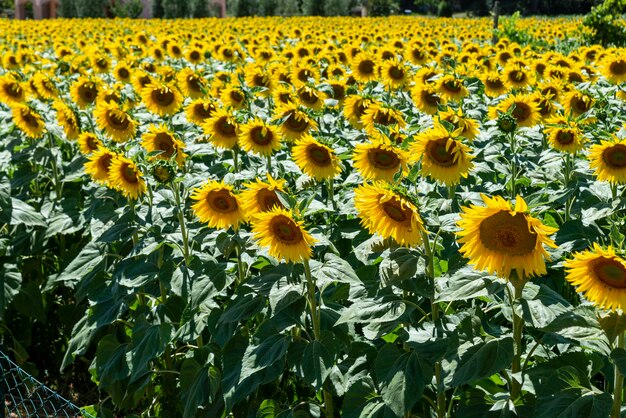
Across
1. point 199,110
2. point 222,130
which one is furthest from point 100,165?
point 199,110

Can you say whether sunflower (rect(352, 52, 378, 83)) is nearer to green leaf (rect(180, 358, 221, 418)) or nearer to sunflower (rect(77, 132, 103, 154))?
sunflower (rect(77, 132, 103, 154))

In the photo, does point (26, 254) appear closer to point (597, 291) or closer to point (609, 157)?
point (609, 157)

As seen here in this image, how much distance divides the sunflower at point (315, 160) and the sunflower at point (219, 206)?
0.46m

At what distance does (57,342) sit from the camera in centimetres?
496

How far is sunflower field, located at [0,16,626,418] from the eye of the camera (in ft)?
7.59

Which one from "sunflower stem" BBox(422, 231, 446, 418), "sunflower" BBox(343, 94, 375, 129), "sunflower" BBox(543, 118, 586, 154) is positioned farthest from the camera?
"sunflower" BBox(343, 94, 375, 129)

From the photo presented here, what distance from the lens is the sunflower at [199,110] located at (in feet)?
14.6

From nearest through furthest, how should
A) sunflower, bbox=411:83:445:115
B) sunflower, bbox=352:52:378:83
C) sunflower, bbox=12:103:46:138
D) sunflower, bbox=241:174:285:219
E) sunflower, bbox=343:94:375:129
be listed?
sunflower, bbox=241:174:285:219, sunflower, bbox=343:94:375:129, sunflower, bbox=12:103:46:138, sunflower, bbox=411:83:445:115, sunflower, bbox=352:52:378:83

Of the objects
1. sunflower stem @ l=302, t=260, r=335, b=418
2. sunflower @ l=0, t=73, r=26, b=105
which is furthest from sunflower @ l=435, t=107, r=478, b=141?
sunflower @ l=0, t=73, r=26, b=105

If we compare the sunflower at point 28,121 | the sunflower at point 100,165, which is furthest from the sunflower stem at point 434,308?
the sunflower at point 28,121

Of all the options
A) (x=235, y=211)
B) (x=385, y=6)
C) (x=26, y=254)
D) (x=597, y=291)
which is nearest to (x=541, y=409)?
(x=597, y=291)

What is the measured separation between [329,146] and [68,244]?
2.41 metres

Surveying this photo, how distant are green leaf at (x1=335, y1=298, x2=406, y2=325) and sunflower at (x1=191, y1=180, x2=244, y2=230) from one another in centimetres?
69

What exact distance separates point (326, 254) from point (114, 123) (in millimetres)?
2047
